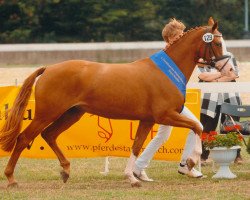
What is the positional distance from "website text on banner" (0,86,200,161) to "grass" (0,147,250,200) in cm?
28

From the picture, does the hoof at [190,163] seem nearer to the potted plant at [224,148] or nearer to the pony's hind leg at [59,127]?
→ the potted plant at [224,148]

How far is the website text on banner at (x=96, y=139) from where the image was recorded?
Result: 12414 mm

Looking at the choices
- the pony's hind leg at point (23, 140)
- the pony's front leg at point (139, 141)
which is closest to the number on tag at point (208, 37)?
the pony's front leg at point (139, 141)

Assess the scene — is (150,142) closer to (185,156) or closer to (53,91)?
(185,156)

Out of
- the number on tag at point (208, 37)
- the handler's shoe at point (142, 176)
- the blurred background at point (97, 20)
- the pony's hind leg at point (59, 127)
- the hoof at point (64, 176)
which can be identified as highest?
the number on tag at point (208, 37)

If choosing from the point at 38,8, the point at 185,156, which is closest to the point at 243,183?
the point at 185,156

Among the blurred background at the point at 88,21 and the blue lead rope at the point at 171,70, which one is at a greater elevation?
the blue lead rope at the point at 171,70

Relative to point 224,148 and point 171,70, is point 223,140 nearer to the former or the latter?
point 224,148

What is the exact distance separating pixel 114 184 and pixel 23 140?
4.03ft

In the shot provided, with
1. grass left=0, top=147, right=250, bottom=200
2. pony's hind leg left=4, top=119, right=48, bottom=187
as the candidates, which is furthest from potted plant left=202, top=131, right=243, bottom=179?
pony's hind leg left=4, top=119, right=48, bottom=187

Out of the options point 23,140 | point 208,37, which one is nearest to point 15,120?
point 23,140

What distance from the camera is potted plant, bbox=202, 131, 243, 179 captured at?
38.5 feet

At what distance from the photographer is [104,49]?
35562 mm

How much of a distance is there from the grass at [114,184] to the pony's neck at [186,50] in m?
1.37
